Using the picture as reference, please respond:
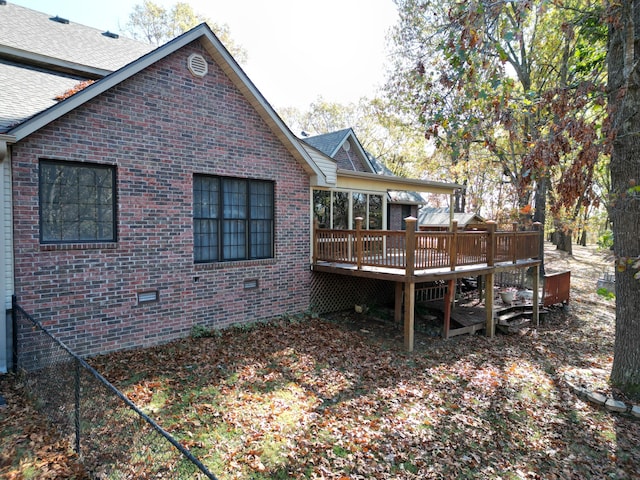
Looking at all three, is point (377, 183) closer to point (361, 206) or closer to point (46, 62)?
point (361, 206)

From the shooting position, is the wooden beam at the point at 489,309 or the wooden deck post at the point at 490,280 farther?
the wooden beam at the point at 489,309

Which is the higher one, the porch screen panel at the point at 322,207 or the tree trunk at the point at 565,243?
the porch screen panel at the point at 322,207

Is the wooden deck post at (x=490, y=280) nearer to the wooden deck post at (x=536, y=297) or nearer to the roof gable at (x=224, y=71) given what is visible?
the wooden deck post at (x=536, y=297)

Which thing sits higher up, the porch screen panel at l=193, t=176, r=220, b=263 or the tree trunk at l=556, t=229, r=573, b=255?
the porch screen panel at l=193, t=176, r=220, b=263

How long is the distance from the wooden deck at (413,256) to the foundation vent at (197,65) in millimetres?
4651

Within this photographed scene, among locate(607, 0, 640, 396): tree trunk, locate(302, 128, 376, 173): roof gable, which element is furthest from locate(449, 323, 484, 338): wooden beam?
locate(302, 128, 376, 173): roof gable

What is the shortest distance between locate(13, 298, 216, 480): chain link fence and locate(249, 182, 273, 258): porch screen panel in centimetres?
495

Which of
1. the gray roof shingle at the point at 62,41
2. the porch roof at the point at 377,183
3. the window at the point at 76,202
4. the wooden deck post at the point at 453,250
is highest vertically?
the gray roof shingle at the point at 62,41

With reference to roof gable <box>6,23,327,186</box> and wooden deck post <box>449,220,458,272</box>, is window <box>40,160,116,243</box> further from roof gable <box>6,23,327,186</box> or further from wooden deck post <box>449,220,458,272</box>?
wooden deck post <box>449,220,458,272</box>

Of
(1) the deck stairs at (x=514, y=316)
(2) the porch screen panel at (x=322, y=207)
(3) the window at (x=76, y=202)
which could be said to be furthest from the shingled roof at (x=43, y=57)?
(1) the deck stairs at (x=514, y=316)

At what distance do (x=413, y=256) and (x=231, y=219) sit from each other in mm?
4088

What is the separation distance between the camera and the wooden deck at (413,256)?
8.52 metres

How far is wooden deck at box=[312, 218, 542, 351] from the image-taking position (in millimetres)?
8516

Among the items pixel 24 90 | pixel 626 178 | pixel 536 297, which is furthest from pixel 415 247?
pixel 24 90
